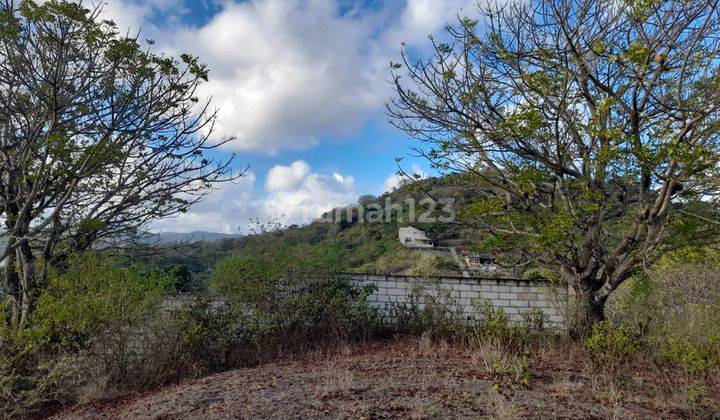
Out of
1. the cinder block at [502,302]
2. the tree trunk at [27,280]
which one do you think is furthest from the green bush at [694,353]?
the tree trunk at [27,280]

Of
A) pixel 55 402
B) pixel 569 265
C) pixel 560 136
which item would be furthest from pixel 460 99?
pixel 55 402

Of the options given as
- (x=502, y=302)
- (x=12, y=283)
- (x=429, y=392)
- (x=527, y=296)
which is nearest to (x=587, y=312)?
(x=527, y=296)

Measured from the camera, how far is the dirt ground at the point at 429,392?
13.0ft

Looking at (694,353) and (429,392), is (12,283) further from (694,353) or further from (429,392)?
(694,353)

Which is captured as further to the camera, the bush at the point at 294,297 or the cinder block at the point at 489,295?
the cinder block at the point at 489,295

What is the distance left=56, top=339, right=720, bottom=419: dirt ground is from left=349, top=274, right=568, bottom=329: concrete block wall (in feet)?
5.77

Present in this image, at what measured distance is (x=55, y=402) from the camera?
570 cm

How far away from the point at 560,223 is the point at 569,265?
1.46 meters

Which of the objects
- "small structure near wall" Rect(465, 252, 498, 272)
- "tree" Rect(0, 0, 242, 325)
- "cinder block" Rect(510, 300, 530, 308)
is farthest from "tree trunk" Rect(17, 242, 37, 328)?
"cinder block" Rect(510, 300, 530, 308)

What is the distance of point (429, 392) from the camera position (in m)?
4.39

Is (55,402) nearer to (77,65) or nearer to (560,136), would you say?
(77,65)

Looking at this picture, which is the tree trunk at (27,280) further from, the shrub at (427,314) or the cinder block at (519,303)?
the cinder block at (519,303)

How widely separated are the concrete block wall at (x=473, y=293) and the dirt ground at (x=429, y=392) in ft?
5.77

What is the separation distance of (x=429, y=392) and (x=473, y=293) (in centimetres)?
389
